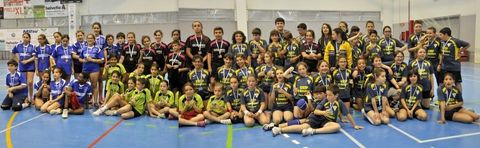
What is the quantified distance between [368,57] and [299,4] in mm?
13050

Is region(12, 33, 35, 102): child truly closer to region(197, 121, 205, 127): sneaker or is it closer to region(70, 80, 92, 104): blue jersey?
region(70, 80, 92, 104): blue jersey

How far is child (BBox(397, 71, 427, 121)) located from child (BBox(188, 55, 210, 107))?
3.10 meters

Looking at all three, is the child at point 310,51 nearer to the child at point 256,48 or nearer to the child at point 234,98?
the child at point 256,48

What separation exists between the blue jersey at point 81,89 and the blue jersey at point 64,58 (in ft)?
2.57

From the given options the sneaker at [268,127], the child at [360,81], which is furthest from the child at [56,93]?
the child at [360,81]

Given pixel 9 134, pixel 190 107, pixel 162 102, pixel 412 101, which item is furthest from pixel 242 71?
pixel 9 134

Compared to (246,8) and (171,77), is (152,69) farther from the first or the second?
(246,8)

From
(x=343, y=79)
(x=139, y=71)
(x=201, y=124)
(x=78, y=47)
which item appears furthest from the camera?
(x=78, y=47)

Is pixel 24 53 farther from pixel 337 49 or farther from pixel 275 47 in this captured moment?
pixel 337 49

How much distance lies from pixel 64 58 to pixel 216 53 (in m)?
3.12

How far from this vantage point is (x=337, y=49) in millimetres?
6355

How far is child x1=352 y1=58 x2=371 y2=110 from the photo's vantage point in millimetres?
6462

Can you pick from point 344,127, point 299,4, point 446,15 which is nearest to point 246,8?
point 299,4

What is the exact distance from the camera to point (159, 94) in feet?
20.8
